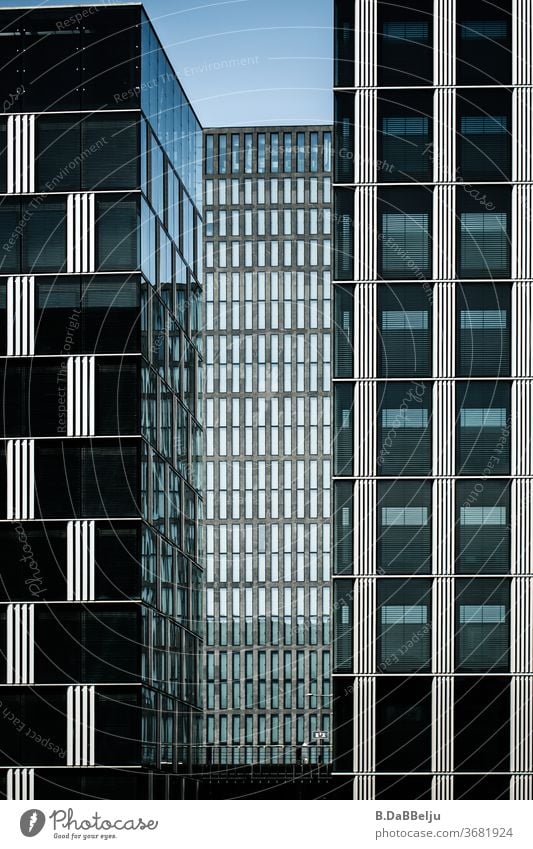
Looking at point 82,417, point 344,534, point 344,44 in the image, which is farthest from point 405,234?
point 82,417

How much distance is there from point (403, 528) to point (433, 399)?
485 cm

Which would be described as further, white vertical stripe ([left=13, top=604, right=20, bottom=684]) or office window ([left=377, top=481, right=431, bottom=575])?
white vertical stripe ([left=13, top=604, right=20, bottom=684])

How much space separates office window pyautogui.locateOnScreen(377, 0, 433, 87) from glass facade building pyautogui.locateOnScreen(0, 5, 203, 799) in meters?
9.82

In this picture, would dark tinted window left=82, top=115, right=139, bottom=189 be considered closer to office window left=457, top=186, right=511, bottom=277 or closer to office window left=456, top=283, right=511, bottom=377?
office window left=457, top=186, right=511, bottom=277

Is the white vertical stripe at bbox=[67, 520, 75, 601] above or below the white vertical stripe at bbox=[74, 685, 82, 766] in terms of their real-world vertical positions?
above

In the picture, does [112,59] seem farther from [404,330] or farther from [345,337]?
[404,330]

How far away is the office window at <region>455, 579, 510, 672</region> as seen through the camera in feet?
214

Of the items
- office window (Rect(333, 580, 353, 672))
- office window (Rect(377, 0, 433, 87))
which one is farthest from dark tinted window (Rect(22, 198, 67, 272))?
office window (Rect(333, 580, 353, 672))

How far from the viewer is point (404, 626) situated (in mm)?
65438

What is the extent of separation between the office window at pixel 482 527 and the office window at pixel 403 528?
1.21 m
